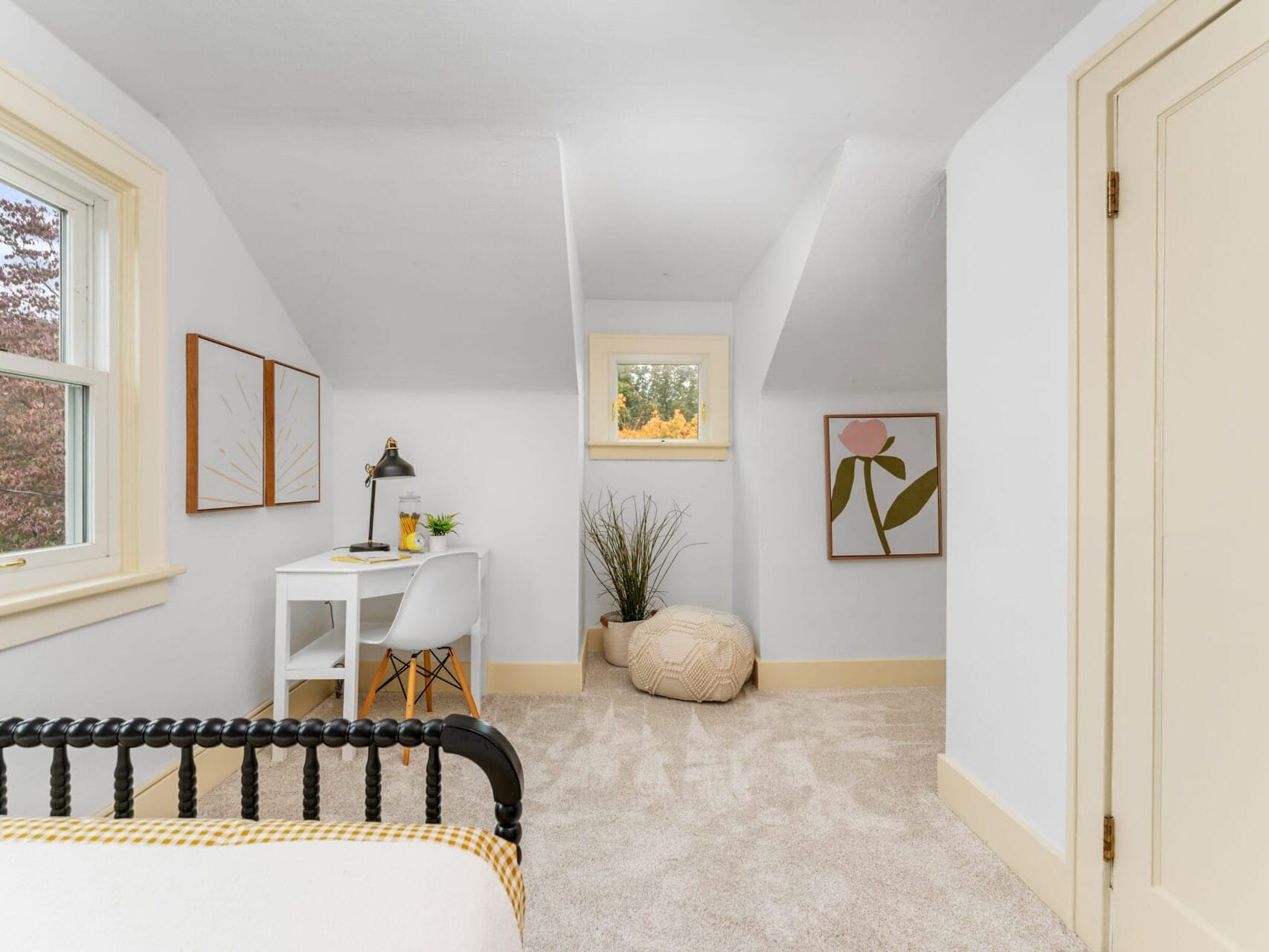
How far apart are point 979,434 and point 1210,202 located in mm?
840

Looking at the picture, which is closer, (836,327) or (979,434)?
(979,434)

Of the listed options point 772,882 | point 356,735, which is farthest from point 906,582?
point 356,735

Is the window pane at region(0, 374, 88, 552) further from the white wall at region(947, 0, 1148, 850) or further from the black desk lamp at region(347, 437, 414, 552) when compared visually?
the white wall at region(947, 0, 1148, 850)

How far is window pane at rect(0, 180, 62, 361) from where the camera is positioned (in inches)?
67.4

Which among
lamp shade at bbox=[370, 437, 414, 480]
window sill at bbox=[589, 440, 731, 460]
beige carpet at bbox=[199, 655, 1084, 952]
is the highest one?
window sill at bbox=[589, 440, 731, 460]

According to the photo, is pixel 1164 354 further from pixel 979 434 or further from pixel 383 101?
→ pixel 383 101

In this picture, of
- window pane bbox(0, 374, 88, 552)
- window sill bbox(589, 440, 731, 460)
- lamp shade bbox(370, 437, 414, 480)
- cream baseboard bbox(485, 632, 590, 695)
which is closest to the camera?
window pane bbox(0, 374, 88, 552)

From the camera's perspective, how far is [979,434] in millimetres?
2033

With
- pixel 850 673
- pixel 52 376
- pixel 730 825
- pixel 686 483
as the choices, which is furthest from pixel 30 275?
pixel 850 673

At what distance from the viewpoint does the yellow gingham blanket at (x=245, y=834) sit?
3.23 feet

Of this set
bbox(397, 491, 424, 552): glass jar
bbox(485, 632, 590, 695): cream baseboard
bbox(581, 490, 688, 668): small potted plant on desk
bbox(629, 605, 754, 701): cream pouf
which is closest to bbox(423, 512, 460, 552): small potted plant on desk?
bbox(397, 491, 424, 552): glass jar

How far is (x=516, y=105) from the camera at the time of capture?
80.9 inches

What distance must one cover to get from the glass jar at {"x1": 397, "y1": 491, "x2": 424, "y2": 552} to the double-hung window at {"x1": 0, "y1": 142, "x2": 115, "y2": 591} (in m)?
1.32

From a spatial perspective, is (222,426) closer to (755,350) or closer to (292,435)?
(292,435)
